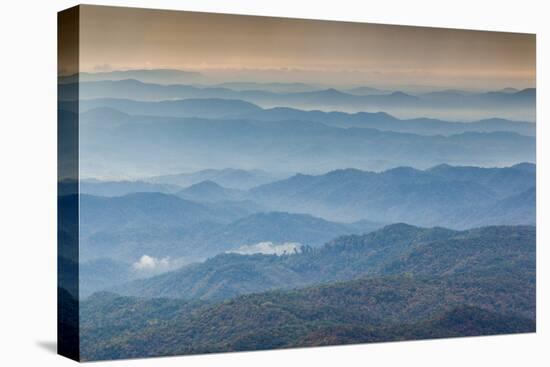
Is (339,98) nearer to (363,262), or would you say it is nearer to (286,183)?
(286,183)

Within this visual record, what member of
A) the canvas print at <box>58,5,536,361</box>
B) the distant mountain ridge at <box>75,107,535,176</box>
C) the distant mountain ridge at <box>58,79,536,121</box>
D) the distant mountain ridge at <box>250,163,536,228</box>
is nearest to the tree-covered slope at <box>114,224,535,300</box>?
the canvas print at <box>58,5,536,361</box>

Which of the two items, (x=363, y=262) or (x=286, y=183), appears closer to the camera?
(x=286, y=183)

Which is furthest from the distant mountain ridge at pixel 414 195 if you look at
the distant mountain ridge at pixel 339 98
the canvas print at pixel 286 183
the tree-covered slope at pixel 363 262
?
the distant mountain ridge at pixel 339 98

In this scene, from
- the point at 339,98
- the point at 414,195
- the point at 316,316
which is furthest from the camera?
the point at 414,195

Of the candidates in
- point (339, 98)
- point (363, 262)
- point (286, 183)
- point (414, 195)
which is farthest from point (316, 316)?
point (339, 98)

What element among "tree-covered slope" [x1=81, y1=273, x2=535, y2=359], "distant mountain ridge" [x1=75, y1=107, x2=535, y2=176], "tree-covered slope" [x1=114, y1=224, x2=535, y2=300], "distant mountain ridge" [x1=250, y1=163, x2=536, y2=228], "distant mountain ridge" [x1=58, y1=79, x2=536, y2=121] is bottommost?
"tree-covered slope" [x1=81, y1=273, x2=535, y2=359]

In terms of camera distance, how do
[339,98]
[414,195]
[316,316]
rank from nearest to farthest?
[316,316] → [339,98] → [414,195]

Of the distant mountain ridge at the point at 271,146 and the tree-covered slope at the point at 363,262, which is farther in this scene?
the tree-covered slope at the point at 363,262

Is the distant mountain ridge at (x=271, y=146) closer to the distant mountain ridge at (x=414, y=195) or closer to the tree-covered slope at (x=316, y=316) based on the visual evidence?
the distant mountain ridge at (x=414, y=195)

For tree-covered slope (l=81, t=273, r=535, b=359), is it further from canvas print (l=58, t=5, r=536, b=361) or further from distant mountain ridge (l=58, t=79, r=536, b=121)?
distant mountain ridge (l=58, t=79, r=536, b=121)
